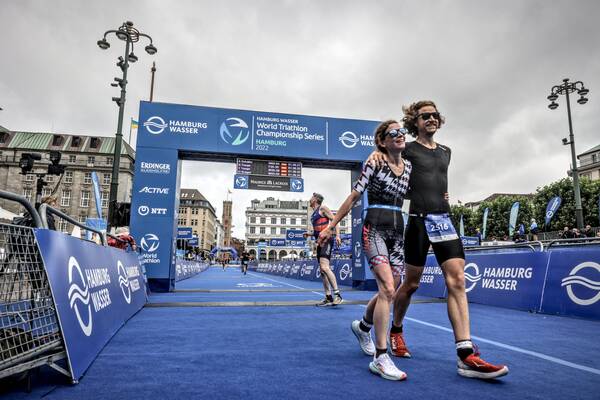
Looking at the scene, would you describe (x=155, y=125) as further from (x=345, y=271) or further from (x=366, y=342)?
(x=366, y=342)

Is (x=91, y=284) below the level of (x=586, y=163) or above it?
below

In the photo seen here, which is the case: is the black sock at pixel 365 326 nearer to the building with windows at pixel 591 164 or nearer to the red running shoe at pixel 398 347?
the red running shoe at pixel 398 347

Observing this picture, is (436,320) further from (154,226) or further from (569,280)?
(154,226)

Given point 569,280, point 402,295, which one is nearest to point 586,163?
point 569,280

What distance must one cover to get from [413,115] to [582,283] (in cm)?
484

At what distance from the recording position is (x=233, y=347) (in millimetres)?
3889

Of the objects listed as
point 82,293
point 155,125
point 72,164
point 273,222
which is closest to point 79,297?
point 82,293

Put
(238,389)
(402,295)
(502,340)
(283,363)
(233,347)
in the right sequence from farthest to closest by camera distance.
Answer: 1. (502,340)
2. (233,347)
3. (402,295)
4. (283,363)
5. (238,389)

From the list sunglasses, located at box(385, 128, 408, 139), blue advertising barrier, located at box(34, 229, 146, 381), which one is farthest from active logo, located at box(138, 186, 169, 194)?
sunglasses, located at box(385, 128, 408, 139)

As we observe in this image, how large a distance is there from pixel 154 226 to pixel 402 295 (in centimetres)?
936

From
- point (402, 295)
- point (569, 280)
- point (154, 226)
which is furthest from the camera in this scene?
point (154, 226)

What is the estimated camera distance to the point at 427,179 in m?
3.36

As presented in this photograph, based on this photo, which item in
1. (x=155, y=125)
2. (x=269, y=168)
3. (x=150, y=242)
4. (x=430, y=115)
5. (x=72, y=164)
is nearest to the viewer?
(x=430, y=115)

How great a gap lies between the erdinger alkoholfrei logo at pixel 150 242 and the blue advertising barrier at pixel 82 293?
6223 millimetres
